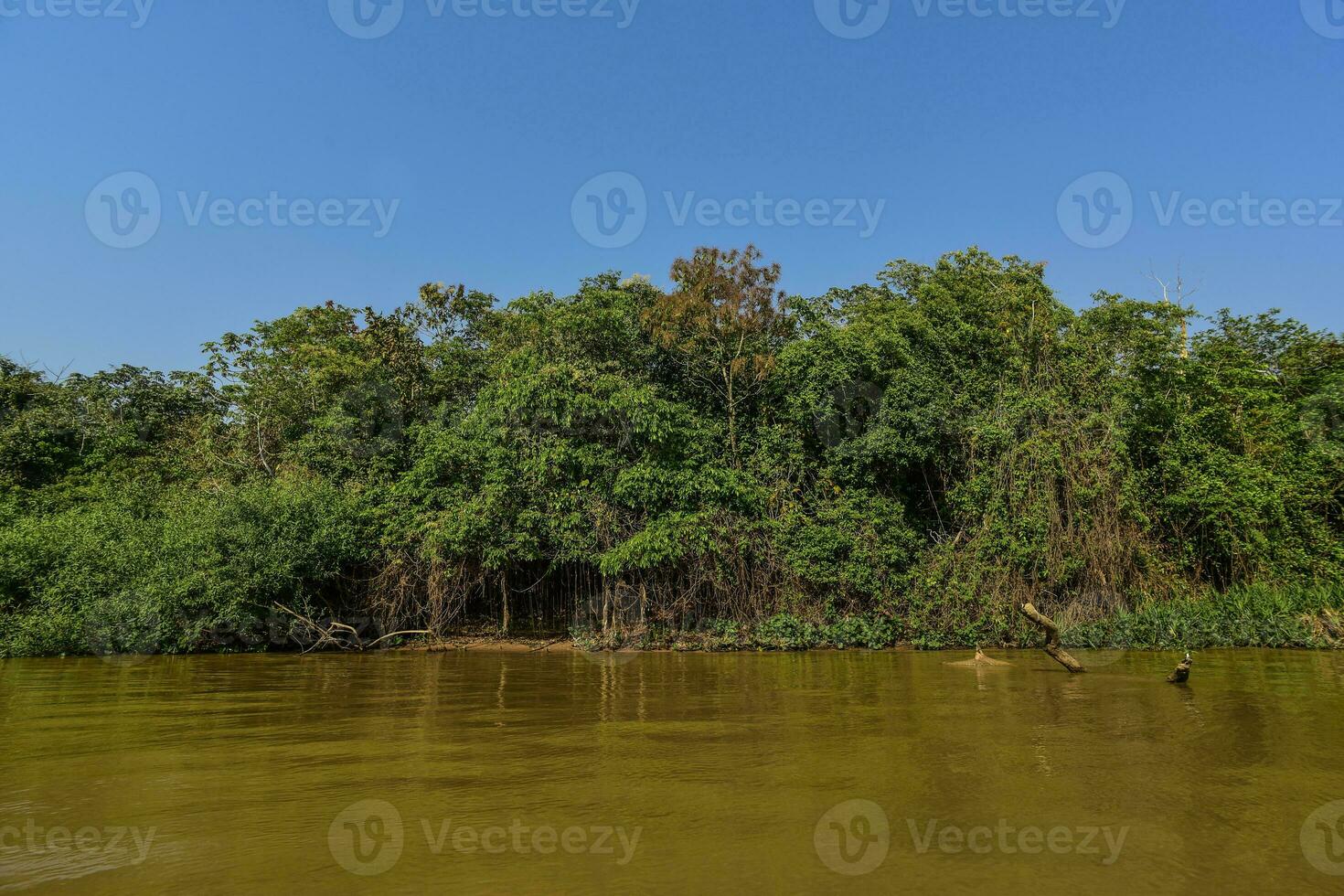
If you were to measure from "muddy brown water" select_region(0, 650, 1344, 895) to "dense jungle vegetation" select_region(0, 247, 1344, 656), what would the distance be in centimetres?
484

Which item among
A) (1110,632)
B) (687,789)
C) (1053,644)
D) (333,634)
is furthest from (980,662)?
(333,634)

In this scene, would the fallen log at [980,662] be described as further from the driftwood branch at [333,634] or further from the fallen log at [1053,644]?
the driftwood branch at [333,634]

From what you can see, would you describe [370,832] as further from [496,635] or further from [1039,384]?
[1039,384]

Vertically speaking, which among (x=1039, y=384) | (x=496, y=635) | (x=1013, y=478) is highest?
(x=1039, y=384)

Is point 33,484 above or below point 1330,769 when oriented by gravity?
above

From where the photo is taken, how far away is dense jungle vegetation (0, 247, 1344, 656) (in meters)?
14.9

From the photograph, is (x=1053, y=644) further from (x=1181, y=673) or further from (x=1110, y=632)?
(x=1110, y=632)

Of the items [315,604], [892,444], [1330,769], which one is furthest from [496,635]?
[1330,769]

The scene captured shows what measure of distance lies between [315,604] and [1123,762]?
15.6m

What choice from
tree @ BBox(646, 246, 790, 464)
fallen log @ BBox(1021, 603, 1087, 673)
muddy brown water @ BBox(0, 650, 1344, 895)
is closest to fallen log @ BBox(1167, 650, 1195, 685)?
muddy brown water @ BBox(0, 650, 1344, 895)

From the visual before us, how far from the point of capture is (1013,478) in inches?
609

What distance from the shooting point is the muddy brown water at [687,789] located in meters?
4.13

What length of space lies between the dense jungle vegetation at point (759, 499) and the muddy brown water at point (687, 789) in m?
4.84

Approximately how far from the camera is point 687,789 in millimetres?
5578
